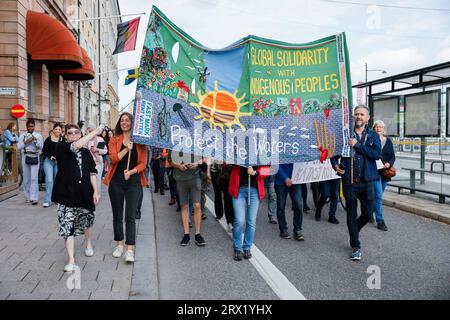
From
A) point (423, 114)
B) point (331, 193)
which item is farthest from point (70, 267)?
point (423, 114)

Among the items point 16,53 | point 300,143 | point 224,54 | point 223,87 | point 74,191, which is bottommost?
point 74,191

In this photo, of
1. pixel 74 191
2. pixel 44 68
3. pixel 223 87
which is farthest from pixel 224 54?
pixel 44 68

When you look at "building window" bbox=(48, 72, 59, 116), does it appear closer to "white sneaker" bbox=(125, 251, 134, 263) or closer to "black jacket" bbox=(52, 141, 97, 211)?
"black jacket" bbox=(52, 141, 97, 211)

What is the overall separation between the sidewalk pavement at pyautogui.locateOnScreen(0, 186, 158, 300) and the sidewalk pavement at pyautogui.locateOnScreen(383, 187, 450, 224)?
5315 mm

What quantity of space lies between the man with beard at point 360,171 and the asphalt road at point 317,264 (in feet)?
1.80

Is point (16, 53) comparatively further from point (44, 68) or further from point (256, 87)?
point (256, 87)

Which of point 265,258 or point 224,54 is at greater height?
point 224,54

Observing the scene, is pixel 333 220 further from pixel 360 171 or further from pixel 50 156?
pixel 50 156

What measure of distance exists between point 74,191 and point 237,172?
6.60ft

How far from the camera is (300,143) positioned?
567cm

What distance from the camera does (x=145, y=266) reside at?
199 inches

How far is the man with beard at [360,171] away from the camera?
18.4ft

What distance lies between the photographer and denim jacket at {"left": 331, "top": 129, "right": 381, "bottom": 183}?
5.58m

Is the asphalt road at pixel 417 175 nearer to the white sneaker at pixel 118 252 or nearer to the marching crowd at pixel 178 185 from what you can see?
the marching crowd at pixel 178 185
